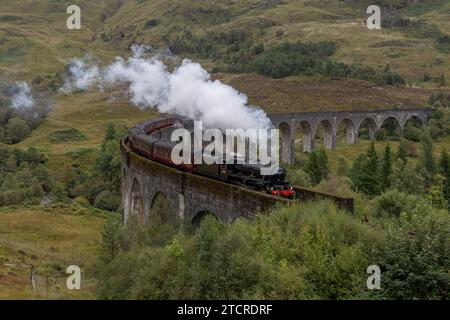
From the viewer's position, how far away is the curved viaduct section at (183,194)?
969 inches

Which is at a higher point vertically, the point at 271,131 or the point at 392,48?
the point at 392,48

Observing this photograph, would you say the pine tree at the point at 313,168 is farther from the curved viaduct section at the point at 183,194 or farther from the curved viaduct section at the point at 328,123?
the curved viaduct section at the point at 183,194

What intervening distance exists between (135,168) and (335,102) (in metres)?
72.5

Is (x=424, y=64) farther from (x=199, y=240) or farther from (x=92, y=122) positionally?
(x=199, y=240)

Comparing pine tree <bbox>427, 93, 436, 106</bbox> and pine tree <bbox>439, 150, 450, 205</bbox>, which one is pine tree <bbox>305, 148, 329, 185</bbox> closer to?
pine tree <bbox>439, 150, 450, 205</bbox>

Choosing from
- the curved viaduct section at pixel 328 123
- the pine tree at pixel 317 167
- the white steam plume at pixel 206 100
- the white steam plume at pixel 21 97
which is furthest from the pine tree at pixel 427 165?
the white steam plume at pixel 21 97

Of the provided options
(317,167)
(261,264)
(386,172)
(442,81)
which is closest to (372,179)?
(386,172)

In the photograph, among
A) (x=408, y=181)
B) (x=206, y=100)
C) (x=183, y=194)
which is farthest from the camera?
(x=408, y=181)

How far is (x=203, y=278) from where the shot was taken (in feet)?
50.4

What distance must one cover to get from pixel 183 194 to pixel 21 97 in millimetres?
89725

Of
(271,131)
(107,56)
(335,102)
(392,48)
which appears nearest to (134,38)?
(107,56)

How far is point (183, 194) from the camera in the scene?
30.6 metres

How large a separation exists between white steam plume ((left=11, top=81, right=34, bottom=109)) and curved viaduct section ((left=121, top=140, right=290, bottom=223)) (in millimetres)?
70929

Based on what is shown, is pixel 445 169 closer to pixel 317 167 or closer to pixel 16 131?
pixel 317 167
